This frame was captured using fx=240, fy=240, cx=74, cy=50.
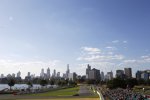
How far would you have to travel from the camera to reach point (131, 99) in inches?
2288

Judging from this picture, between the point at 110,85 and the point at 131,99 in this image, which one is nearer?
the point at 131,99

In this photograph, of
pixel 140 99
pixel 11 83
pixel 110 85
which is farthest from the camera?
pixel 110 85

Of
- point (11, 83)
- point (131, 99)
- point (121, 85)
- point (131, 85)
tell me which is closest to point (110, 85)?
point (121, 85)

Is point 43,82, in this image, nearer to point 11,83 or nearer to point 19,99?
point 11,83

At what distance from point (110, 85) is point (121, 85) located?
362 inches

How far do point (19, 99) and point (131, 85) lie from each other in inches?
4575

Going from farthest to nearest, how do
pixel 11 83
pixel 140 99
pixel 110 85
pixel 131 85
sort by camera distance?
pixel 131 85 → pixel 110 85 → pixel 11 83 → pixel 140 99

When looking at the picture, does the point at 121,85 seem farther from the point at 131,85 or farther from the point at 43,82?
the point at 43,82

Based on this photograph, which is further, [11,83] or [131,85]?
[131,85]

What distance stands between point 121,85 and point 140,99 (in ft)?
329

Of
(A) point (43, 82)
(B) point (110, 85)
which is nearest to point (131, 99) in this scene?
(B) point (110, 85)

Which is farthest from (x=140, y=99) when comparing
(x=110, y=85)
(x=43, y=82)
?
(x=43, y=82)

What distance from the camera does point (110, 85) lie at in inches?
5940

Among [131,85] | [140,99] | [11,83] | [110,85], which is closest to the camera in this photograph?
[140,99]
